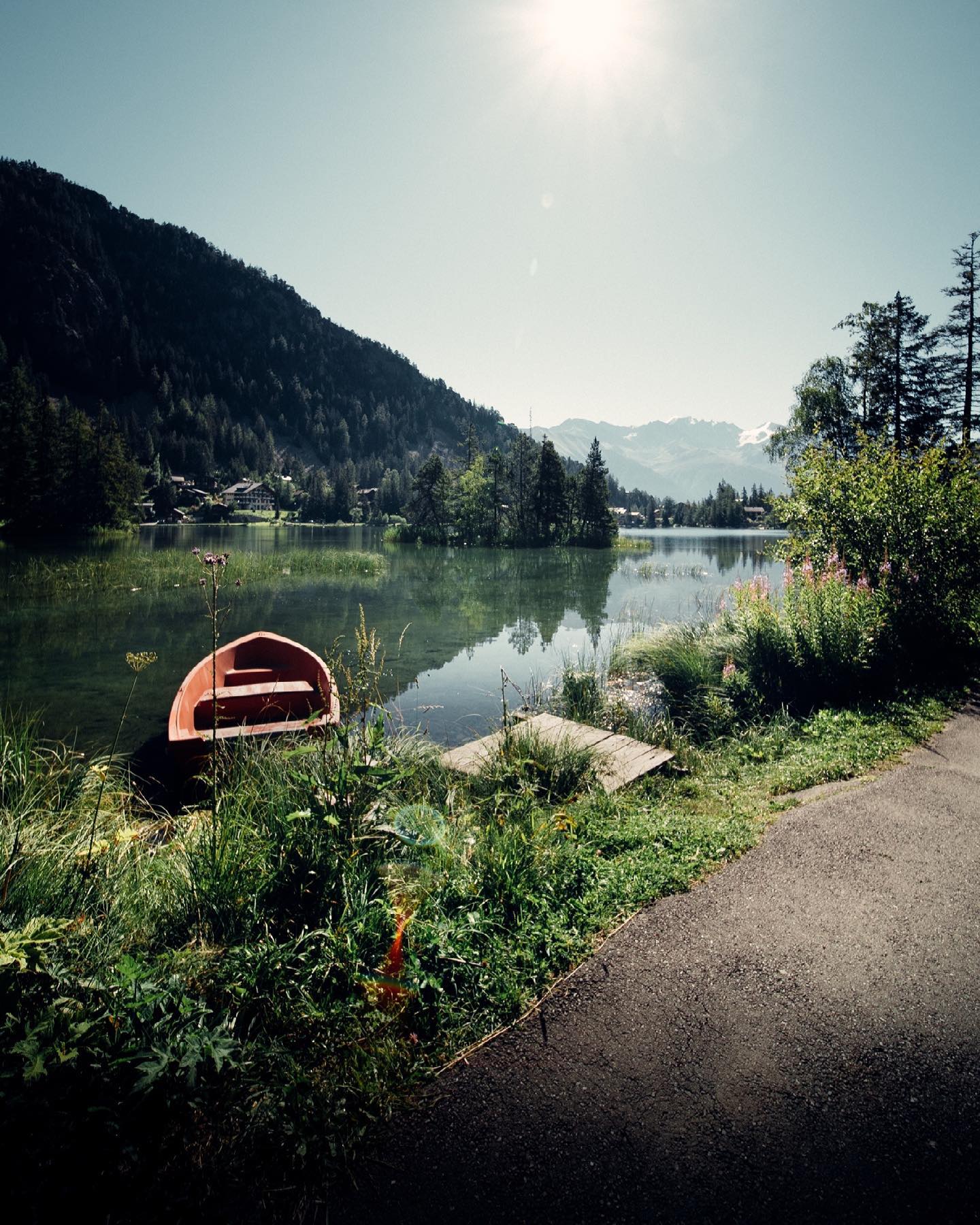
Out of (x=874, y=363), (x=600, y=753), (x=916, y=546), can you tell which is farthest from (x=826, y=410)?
(x=600, y=753)

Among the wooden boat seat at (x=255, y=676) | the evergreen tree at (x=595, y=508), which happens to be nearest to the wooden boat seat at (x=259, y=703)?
the wooden boat seat at (x=255, y=676)

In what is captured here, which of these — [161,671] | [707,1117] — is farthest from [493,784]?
[161,671]

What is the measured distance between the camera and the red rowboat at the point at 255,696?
7.18 meters

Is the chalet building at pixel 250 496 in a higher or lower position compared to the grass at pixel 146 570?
higher

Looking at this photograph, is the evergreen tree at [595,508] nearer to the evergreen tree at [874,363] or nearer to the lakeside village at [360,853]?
the evergreen tree at [874,363]

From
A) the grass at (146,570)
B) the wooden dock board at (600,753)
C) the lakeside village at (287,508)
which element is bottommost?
the wooden dock board at (600,753)

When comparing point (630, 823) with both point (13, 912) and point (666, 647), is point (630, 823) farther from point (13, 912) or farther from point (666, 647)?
point (666, 647)

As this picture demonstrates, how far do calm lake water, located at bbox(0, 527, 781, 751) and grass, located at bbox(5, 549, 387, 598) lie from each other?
92cm

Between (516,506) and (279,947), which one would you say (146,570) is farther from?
(516,506)

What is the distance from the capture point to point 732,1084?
2.50m

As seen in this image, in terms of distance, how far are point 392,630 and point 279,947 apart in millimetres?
15436

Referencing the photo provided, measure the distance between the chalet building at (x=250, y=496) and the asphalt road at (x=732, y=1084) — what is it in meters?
145

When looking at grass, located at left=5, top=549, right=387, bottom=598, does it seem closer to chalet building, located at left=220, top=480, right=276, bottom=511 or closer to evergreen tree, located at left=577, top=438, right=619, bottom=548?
evergreen tree, located at left=577, top=438, right=619, bottom=548

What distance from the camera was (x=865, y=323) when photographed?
31828 mm
